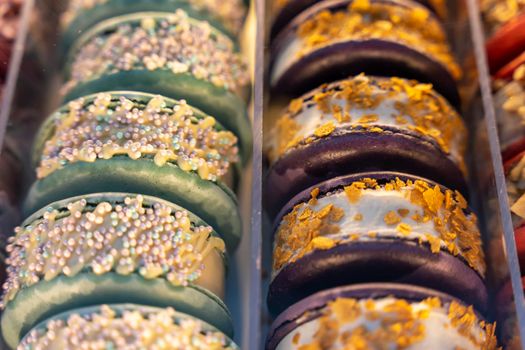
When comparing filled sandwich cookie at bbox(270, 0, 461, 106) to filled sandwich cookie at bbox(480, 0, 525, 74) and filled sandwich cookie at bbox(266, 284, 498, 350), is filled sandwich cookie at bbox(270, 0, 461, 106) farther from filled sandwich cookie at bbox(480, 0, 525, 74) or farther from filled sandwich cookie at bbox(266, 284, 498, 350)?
filled sandwich cookie at bbox(266, 284, 498, 350)

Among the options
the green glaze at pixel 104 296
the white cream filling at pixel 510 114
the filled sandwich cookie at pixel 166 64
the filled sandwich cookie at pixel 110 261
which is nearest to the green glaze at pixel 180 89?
the filled sandwich cookie at pixel 166 64

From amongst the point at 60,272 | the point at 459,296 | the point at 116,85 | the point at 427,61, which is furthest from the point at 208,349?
the point at 427,61

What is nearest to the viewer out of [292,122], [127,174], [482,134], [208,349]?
[208,349]

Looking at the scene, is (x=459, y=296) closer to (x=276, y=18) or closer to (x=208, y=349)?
(x=208, y=349)

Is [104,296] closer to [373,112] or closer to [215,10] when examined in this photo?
[373,112]

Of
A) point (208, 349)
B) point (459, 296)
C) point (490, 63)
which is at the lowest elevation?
point (208, 349)

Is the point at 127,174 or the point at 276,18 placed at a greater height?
the point at 276,18
